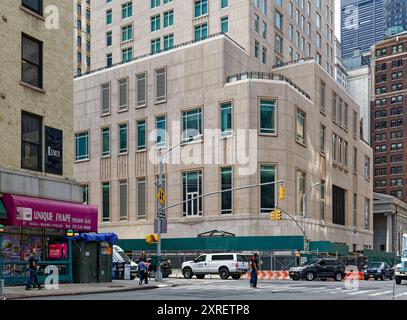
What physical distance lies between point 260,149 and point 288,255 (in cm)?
1193

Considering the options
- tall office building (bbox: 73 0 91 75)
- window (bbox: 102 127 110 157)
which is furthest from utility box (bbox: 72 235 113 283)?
tall office building (bbox: 73 0 91 75)

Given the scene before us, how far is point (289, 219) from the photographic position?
6259 cm

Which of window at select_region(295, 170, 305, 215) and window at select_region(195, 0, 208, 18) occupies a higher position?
window at select_region(195, 0, 208, 18)

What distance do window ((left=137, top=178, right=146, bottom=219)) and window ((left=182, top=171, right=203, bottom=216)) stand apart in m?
5.72

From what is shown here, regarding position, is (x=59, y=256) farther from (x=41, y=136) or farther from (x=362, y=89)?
(x=362, y=89)

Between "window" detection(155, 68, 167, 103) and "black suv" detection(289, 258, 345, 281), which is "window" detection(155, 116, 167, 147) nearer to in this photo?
"window" detection(155, 68, 167, 103)

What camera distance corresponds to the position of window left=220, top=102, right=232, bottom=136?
204ft

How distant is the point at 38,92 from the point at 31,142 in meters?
2.53

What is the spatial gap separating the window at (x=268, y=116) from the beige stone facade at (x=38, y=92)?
34.1 metres

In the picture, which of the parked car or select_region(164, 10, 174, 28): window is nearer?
the parked car

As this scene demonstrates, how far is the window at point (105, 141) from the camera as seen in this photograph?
Answer: 237 ft

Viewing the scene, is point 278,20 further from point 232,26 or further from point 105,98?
point 105,98

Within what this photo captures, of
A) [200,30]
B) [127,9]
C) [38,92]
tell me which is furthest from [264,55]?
[38,92]

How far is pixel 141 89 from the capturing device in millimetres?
69875
